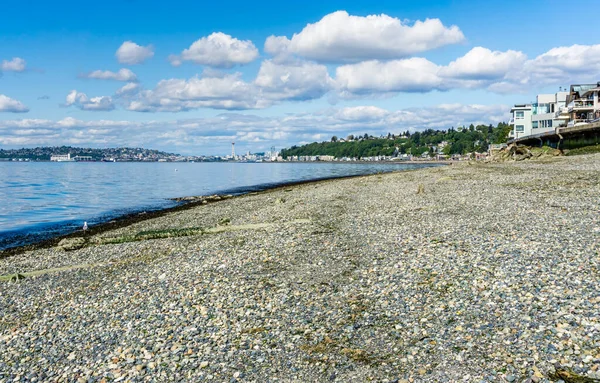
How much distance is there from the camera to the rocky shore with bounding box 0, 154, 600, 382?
7598mm

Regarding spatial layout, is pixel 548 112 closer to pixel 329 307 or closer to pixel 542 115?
pixel 542 115

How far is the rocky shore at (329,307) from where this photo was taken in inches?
299

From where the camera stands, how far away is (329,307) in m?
10.2

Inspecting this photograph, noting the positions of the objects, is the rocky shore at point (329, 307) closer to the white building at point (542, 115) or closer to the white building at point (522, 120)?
the white building at point (542, 115)

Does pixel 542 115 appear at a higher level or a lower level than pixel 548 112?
lower

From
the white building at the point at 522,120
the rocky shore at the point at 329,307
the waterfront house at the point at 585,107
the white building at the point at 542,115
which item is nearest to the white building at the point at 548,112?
the white building at the point at 542,115

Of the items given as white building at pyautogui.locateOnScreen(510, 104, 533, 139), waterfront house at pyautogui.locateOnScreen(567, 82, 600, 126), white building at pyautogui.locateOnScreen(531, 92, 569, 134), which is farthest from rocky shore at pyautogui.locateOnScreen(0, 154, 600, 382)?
white building at pyautogui.locateOnScreen(510, 104, 533, 139)

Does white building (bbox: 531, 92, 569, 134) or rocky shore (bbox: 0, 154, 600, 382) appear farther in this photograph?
white building (bbox: 531, 92, 569, 134)

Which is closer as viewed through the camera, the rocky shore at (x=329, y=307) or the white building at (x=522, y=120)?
the rocky shore at (x=329, y=307)

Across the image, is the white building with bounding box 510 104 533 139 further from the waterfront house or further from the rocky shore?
the rocky shore

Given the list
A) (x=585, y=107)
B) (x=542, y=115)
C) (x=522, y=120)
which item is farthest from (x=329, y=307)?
(x=522, y=120)

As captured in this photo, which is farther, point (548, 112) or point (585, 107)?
point (548, 112)

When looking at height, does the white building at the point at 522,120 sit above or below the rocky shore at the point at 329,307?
above

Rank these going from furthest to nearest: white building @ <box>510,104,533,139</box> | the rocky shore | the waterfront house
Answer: white building @ <box>510,104,533,139</box> → the waterfront house → the rocky shore
